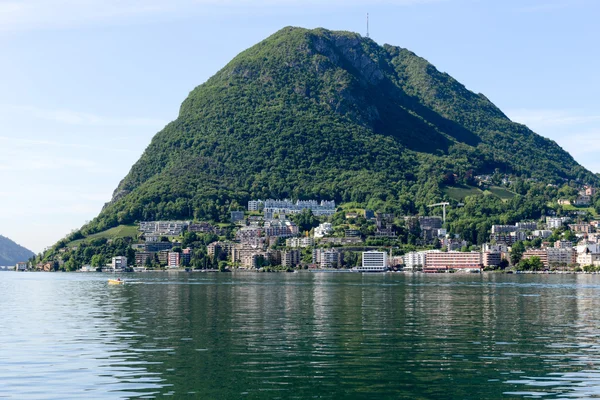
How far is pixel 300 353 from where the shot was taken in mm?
46250

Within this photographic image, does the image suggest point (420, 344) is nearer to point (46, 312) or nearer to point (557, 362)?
point (557, 362)

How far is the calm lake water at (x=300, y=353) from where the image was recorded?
3647cm

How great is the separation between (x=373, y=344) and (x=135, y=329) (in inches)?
733

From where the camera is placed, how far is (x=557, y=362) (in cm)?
4366

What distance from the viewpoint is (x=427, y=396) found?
3472 cm

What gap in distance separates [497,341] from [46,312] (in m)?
43.9

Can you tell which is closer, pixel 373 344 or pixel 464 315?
pixel 373 344

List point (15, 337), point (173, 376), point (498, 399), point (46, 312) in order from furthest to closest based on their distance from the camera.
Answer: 1. point (46, 312)
2. point (15, 337)
3. point (173, 376)
4. point (498, 399)

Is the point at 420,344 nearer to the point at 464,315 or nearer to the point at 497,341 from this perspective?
the point at 497,341

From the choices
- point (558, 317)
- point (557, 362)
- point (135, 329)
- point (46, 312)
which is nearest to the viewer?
point (557, 362)

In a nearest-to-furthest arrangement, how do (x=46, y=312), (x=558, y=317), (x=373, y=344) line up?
(x=373, y=344), (x=558, y=317), (x=46, y=312)

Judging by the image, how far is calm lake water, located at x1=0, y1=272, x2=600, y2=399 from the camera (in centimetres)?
3647

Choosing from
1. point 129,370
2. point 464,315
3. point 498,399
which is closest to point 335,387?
point 498,399

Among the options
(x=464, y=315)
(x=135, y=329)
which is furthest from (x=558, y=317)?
(x=135, y=329)
